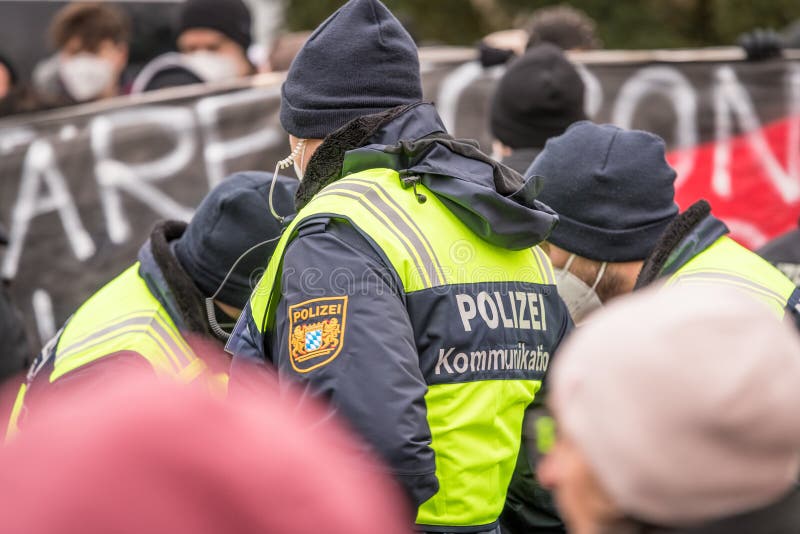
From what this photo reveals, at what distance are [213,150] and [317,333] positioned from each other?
354 centimetres

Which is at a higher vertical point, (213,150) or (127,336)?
(127,336)

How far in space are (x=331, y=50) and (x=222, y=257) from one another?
0.74m

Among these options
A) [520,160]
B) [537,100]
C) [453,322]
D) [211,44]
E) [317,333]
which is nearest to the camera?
[317,333]

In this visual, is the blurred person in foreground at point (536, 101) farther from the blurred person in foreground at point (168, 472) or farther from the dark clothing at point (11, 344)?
the blurred person in foreground at point (168, 472)

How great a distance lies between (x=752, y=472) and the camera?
147 cm

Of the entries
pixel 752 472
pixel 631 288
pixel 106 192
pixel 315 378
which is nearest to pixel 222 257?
pixel 315 378

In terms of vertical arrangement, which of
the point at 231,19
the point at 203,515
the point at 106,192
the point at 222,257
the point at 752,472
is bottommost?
the point at 106,192

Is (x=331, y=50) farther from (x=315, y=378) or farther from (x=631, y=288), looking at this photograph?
(x=631, y=288)

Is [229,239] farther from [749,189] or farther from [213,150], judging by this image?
[749,189]

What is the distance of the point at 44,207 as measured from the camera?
570 cm

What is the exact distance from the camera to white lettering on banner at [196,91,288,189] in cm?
580

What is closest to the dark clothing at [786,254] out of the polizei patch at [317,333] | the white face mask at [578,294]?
the white face mask at [578,294]

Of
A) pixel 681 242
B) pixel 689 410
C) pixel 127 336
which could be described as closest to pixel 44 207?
pixel 127 336

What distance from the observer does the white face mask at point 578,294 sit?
11.3 ft
